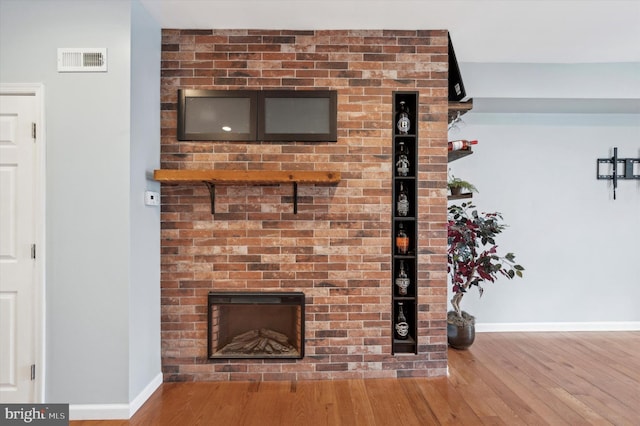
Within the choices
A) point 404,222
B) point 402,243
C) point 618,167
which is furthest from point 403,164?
point 618,167

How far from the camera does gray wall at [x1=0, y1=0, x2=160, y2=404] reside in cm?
223

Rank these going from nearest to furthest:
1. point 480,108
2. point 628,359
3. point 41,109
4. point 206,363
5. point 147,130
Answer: point 41,109 → point 147,130 → point 206,363 → point 628,359 → point 480,108

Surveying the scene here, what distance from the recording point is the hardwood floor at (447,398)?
2.20 meters

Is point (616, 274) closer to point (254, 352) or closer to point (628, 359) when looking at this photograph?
point (628, 359)

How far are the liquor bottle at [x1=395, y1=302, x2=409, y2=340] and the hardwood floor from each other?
1.03 ft

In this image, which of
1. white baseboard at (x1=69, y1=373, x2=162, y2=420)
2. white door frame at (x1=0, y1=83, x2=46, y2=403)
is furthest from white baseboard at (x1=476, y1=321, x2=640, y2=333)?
white door frame at (x1=0, y1=83, x2=46, y2=403)

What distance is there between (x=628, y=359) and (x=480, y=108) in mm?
2599

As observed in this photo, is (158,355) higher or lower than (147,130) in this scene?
lower

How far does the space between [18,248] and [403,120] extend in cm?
270

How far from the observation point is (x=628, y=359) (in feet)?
10.2

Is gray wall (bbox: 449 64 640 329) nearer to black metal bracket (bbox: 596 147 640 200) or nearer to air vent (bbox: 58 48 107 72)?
black metal bracket (bbox: 596 147 640 200)

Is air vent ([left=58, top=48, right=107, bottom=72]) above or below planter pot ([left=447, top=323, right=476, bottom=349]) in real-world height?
above

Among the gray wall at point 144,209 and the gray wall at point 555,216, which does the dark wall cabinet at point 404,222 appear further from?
the gray wall at point 144,209

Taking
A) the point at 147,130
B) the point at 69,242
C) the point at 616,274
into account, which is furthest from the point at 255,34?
the point at 616,274
